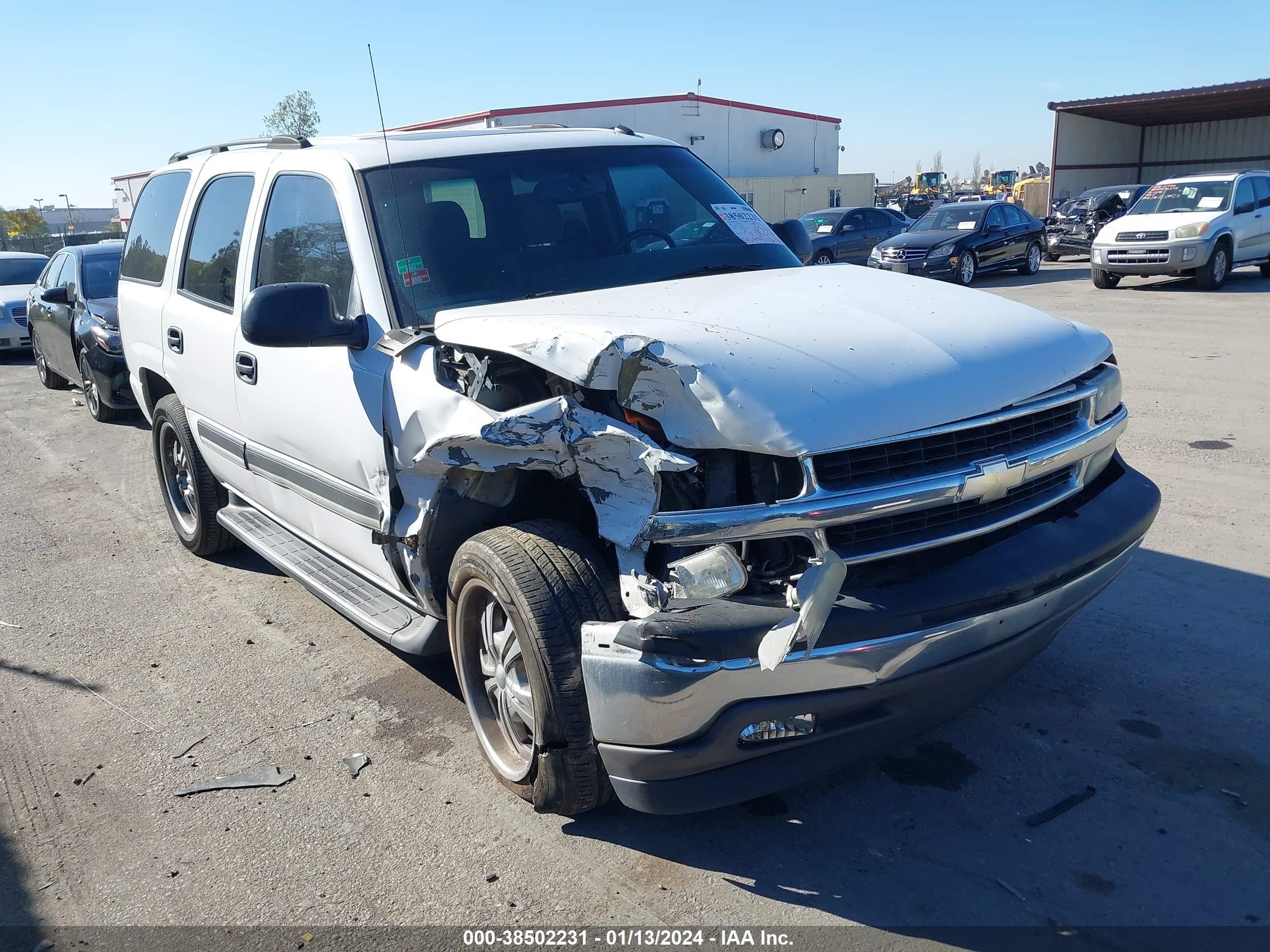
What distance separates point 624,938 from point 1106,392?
2.29 metres

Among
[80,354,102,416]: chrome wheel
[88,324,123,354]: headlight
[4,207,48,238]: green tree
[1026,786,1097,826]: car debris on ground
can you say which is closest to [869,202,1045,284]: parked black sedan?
[88,324,123,354]: headlight

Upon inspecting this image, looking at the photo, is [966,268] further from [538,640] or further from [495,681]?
[538,640]

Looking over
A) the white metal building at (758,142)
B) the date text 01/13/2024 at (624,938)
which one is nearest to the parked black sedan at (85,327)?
the date text 01/13/2024 at (624,938)

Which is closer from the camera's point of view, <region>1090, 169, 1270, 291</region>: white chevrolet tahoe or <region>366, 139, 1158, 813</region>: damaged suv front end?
<region>366, 139, 1158, 813</region>: damaged suv front end

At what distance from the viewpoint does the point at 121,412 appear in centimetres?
1086

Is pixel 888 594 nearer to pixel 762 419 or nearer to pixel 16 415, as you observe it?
pixel 762 419

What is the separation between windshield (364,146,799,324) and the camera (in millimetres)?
A: 3723

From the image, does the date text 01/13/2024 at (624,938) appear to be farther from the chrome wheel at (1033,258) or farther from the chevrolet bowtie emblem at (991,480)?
the chrome wheel at (1033,258)

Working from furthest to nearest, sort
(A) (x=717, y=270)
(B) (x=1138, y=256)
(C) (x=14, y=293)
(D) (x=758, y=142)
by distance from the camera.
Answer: (D) (x=758, y=142) < (B) (x=1138, y=256) < (C) (x=14, y=293) < (A) (x=717, y=270)

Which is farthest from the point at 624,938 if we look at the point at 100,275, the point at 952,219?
the point at 952,219

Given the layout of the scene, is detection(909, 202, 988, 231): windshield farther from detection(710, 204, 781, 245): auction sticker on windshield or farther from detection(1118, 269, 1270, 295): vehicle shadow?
detection(710, 204, 781, 245): auction sticker on windshield

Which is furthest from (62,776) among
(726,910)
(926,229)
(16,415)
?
(926,229)

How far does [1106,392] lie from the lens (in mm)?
3391

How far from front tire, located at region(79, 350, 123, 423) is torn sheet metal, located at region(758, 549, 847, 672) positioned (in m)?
9.65
